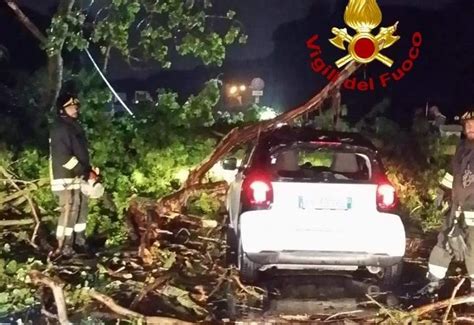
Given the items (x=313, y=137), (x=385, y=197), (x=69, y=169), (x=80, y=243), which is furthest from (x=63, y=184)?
(x=385, y=197)

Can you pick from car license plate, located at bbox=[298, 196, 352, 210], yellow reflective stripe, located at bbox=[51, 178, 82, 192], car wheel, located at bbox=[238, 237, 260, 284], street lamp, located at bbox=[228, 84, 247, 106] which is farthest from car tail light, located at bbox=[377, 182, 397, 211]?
street lamp, located at bbox=[228, 84, 247, 106]

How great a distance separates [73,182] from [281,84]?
28.5m

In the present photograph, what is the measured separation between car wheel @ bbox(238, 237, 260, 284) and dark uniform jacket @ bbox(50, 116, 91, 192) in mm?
2052

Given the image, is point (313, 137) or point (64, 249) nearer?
point (313, 137)

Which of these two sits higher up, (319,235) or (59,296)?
(319,235)

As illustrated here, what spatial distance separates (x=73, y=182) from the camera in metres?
8.90

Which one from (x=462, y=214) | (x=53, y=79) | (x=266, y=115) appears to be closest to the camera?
(x=462, y=214)

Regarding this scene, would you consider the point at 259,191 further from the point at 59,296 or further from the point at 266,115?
the point at 266,115

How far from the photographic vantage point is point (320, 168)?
329 inches

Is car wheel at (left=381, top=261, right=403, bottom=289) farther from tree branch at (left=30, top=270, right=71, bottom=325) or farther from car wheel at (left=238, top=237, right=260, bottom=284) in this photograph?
tree branch at (left=30, top=270, right=71, bottom=325)

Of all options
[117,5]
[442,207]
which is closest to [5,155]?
[117,5]

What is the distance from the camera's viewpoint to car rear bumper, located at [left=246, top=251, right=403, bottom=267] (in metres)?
7.55

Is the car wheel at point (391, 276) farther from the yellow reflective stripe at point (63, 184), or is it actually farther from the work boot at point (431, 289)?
the yellow reflective stripe at point (63, 184)

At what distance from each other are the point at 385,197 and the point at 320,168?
873mm
